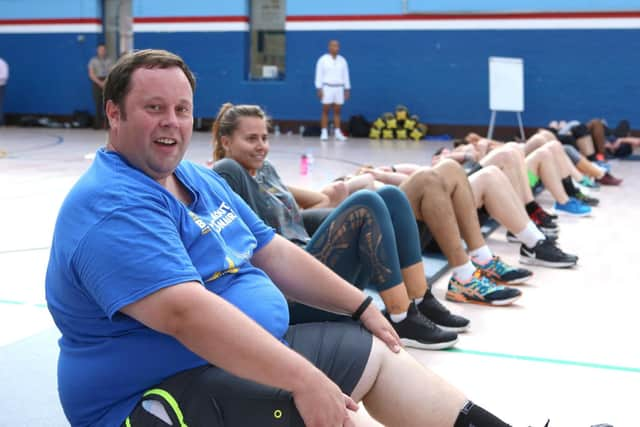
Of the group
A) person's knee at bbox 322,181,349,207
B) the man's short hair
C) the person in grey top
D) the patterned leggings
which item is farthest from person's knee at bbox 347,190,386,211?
the person in grey top

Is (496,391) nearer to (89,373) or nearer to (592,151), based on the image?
(89,373)

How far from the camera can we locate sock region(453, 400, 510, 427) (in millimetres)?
1621

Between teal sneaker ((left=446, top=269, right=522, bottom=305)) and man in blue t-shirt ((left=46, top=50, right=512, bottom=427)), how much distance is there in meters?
1.81

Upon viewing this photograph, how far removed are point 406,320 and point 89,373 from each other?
4.96ft

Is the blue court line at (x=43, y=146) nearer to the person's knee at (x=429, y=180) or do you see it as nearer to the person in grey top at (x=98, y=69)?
the person in grey top at (x=98, y=69)

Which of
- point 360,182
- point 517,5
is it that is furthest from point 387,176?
point 517,5

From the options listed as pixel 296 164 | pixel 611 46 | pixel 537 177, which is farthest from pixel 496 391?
pixel 611 46

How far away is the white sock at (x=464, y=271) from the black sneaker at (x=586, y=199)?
10.2ft

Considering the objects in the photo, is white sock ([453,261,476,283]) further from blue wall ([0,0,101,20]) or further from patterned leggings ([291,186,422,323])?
blue wall ([0,0,101,20])

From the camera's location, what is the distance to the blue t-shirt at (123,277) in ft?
4.38

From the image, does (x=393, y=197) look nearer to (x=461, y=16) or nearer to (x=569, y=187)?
(x=569, y=187)

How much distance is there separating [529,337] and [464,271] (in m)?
0.48

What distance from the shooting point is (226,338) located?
1.32 m

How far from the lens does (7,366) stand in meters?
2.55
